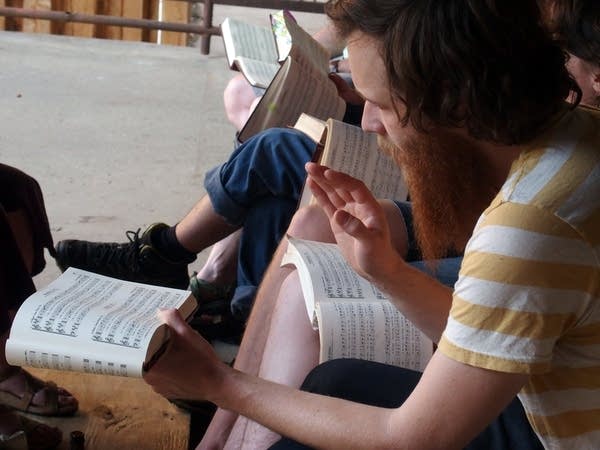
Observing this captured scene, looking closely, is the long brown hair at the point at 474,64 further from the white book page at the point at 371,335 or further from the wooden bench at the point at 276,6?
the wooden bench at the point at 276,6

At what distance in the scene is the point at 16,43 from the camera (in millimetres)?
5699

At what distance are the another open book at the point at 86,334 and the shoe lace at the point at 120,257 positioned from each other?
108 cm

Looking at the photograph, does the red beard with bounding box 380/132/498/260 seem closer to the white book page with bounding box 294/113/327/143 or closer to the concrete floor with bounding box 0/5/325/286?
the white book page with bounding box 294/113/327/143

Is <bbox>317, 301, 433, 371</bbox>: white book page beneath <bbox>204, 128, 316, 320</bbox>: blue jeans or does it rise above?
above

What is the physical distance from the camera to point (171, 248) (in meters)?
2.47

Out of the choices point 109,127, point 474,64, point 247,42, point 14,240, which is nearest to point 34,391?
point 14,240

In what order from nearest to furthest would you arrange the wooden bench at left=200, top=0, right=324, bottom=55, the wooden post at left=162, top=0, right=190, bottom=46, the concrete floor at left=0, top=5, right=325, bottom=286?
the concrete floor at left=0, top=5, right=325, bottom=286, the wooden bench at left=200, top=0, right=324, bottom=55, the wooden post at left=162, top=0, right=190, bottom=46

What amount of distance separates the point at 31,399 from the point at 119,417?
0.57 feet

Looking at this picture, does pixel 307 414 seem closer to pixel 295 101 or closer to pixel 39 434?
pixel 39 434

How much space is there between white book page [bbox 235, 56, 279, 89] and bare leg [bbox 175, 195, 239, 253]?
0.35 metres

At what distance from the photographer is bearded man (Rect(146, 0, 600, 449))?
1.04m

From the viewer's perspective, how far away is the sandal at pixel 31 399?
183cm

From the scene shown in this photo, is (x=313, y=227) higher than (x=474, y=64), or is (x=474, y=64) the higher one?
(x=474, y=64)

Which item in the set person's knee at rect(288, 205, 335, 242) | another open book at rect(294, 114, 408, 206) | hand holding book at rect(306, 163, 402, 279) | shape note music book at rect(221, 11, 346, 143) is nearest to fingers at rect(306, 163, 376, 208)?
hand holding book at rect(306, 163, 402, 279)
